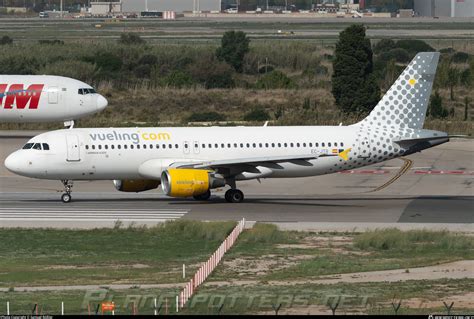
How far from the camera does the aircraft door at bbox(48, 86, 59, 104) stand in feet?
249

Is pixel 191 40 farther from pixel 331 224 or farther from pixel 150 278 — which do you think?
pixel 150 278

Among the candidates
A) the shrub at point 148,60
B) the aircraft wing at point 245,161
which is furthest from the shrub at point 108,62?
the aircraft wing at point 245,161

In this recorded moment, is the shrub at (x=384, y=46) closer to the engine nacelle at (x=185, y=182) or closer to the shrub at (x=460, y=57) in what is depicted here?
the shrub at (x=460, y=57)

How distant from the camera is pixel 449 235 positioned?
42.5 meters

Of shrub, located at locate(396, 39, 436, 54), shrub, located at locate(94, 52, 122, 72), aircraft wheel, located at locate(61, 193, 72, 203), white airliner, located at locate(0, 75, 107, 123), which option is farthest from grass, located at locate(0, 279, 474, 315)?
shrub, located at locate(396, 39, 436, 54)

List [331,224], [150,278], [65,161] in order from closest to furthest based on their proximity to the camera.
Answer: [150,278] → [331,224] → [65,161]

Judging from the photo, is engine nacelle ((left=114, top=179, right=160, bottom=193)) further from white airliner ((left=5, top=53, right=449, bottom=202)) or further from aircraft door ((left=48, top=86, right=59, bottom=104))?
aircraft door ((left=48, top=86, right=59, bottom=104))

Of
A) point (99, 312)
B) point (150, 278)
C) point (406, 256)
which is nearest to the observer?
point (99, 312)

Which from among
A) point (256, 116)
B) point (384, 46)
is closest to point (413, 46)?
point (384, 46)

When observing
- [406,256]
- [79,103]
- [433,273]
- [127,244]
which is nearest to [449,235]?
[406,256]

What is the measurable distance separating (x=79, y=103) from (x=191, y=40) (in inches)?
3692

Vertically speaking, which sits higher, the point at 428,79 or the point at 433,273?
the point at 428,79

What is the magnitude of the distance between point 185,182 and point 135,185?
4223 millimetres

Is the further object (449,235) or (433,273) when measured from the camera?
(449,235)
